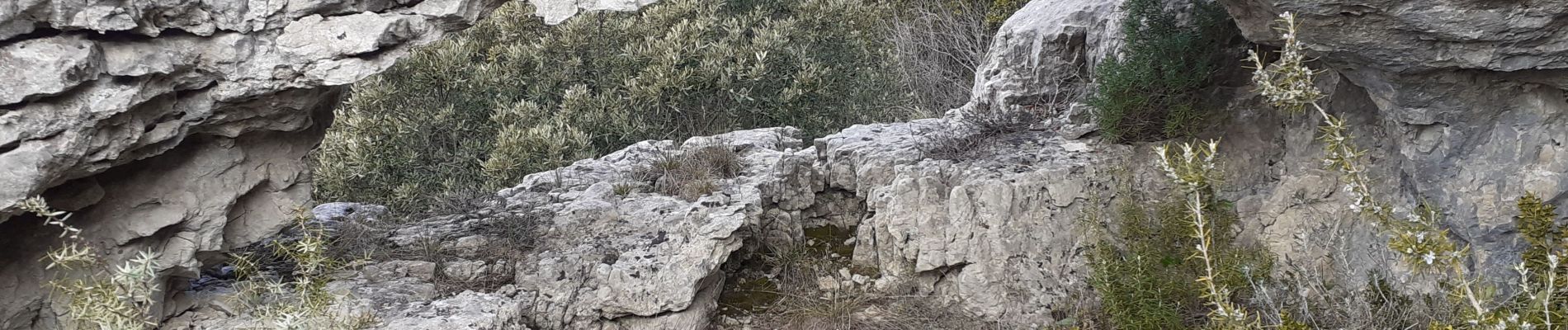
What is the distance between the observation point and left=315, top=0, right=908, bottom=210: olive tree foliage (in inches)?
408

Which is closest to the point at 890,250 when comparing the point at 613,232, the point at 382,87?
the point at 613,232

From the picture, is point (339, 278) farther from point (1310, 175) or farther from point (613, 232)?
point (1310, 175)

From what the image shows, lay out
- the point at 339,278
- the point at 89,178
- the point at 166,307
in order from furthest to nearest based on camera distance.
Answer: the point at 339,278 < the point at 166,307 < the point at 89,178

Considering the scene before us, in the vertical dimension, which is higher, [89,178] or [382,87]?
[89,178]

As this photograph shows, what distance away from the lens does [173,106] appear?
417 cm

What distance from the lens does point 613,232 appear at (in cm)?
579

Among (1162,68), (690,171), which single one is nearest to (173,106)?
(690,171)

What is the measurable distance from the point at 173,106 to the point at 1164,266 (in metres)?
4.22

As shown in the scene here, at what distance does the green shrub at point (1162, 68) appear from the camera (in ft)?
17.1

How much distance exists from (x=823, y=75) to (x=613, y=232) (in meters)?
5.80

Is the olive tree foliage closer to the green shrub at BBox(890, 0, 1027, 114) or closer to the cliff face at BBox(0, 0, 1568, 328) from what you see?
the green shrub at BBox(890, 0, 1027, 114)

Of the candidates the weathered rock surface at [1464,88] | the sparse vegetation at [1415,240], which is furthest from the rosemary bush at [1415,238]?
the weathered rock surface at [1464,88]

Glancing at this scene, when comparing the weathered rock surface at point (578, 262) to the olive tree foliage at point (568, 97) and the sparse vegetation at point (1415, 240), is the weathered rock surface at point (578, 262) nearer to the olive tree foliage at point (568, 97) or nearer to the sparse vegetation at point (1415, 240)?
the sparse vegetation at point (1415, 240)

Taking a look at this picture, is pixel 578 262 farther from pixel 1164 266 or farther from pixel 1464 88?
pixel 1464 88
